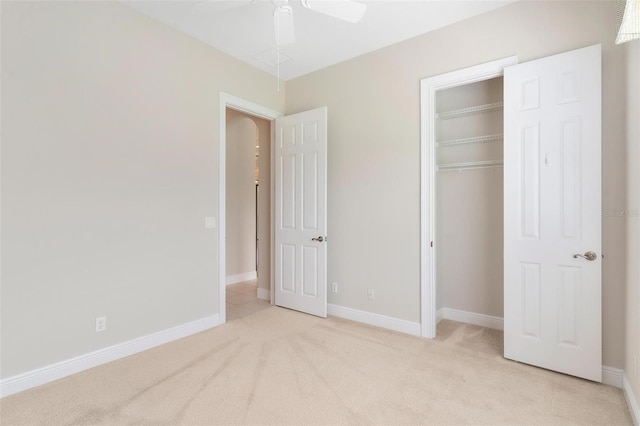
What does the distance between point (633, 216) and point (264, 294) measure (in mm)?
3881

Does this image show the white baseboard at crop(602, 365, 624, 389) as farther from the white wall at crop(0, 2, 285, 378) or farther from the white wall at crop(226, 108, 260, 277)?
the white wall at crop(226, 108, 260, 277)

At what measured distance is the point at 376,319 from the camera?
11.2 ft

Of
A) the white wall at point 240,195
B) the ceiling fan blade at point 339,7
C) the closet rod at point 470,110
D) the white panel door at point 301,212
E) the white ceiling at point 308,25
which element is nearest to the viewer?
the ceiling fan blade at point 339,7

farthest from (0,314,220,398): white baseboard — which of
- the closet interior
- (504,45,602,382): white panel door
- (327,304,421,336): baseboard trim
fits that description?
(504,45,602,382): white panel door

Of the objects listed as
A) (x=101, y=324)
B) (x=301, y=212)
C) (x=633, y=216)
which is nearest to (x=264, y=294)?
(x=301, y=212)

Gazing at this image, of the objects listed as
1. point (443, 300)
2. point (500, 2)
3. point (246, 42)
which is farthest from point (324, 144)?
point (443, 300)

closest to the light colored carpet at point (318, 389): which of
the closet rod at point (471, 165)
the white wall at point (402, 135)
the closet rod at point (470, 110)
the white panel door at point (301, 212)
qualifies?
the white wall at point (402, 135)

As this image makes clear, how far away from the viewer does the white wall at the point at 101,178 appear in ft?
7.07

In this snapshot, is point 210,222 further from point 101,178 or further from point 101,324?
point 101,324

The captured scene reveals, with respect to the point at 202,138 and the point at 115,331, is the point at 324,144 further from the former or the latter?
the point at 115,331

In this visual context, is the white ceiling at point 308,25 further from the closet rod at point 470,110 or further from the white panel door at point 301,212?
the closet rod at point 470,110

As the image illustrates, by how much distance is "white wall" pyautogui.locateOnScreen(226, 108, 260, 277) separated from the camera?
5.45m

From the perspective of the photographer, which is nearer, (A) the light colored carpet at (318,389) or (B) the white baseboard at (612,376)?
(A) the light colored carpet at (318,389)

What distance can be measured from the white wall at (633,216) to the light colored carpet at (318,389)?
0.36m
